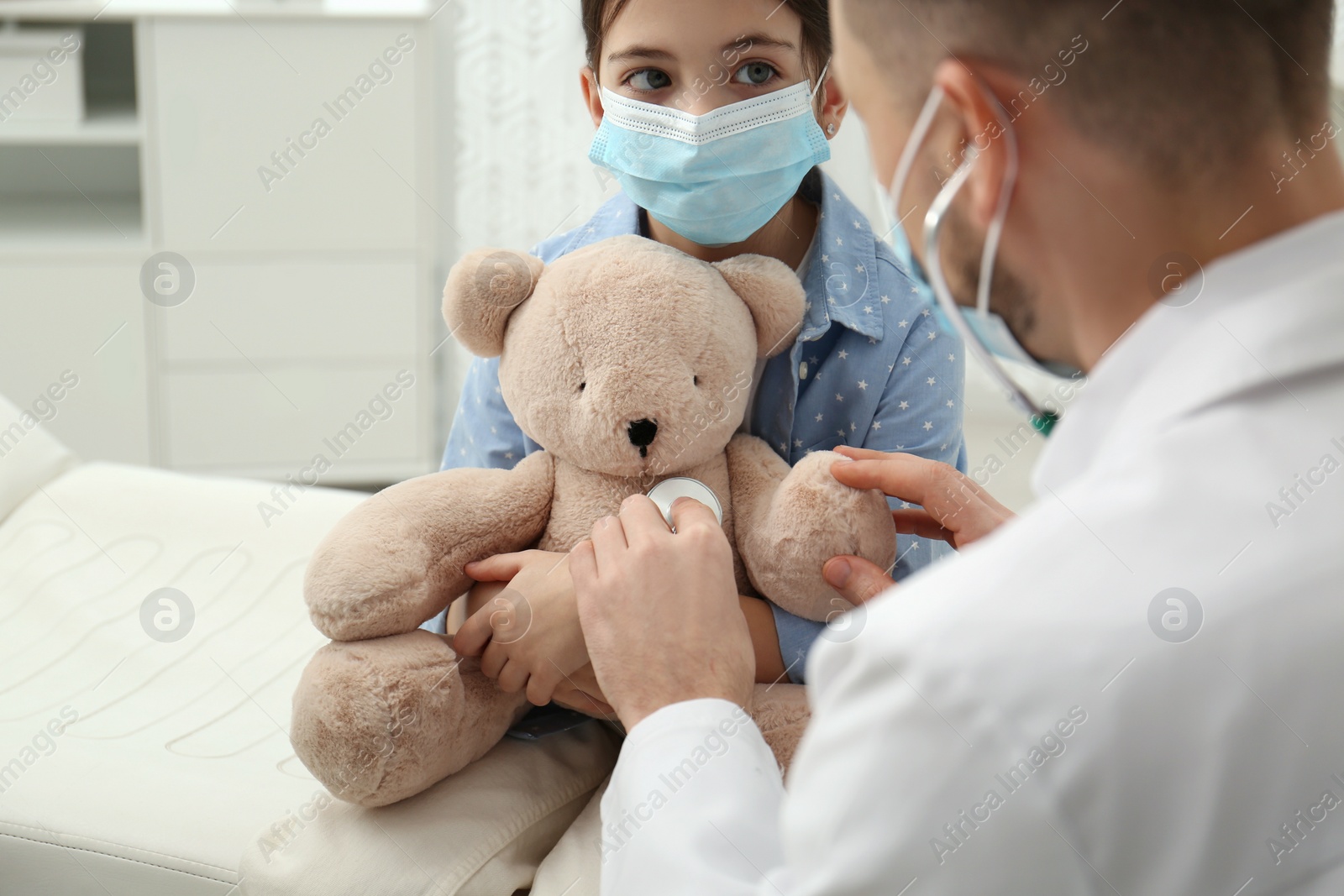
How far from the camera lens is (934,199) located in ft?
2.26

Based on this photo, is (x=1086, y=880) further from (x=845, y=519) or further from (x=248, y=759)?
(x=248, y=759)

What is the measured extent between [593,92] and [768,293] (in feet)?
1.07

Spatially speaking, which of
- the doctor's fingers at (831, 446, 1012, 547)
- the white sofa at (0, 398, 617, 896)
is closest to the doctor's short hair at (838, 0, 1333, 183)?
the doctor's fingers at (831, 446, 1012, 547)

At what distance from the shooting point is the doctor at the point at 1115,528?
52 centimetres

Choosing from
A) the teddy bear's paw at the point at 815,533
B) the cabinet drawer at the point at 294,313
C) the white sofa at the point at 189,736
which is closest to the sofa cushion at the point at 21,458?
the white sofa at the point at 189,736

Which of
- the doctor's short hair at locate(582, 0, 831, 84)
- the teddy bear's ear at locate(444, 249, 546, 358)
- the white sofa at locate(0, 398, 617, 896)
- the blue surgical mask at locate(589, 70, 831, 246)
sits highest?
the doctor's short hair at locate(582, 0, 831, 84)

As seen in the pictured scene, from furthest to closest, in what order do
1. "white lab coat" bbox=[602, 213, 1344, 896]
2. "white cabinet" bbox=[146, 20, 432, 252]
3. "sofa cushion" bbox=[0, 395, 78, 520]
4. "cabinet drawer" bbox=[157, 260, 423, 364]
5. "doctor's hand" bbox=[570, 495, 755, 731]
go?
1. "cabinet drawer" bbox=[157, 260, 423, 364]
2. "white cabinet" bbox=[146, 20, 432, 252]
3. "sofa cushion" bbox=[0, 395, 78, 520]
4. "doctor's hand" bbox=[570, 495, 755, 731]
5. "white lab coat" bbox=[602, 213, 1344, 896]

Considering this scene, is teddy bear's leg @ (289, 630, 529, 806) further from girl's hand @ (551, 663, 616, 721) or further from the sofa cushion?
the sofa cushion

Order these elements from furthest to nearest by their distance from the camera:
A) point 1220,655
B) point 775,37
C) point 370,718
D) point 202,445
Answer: point 202,445, point 775,37, point 370,718, point 1220,655

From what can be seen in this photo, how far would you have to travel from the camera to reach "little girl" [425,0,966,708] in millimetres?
972

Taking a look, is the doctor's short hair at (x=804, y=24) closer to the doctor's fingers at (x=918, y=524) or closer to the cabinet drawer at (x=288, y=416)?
the doctor's fingers at (x=918, y=524)

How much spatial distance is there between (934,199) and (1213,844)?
0.39 metres

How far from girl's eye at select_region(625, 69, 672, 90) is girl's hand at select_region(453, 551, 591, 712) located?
17.2 inches

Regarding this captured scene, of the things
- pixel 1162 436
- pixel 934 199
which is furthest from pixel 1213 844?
pixel 934 199
